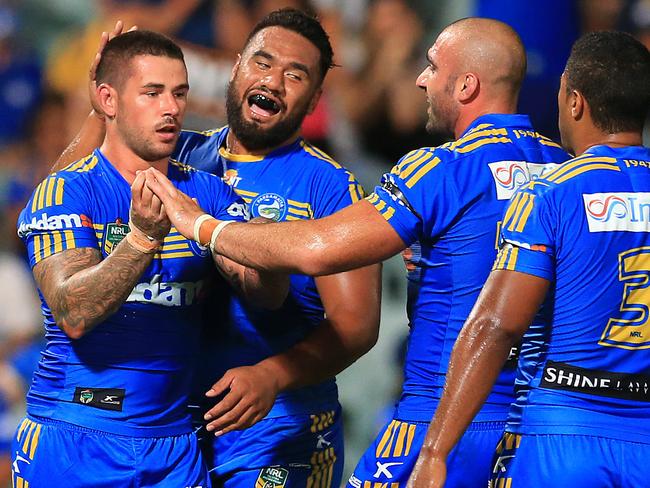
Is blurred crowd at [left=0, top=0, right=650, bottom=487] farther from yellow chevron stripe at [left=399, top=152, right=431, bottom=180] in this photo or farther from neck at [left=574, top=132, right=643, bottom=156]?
neck at [left=574, top=132, right=643, bottom=156]

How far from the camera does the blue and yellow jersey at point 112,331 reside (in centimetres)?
437

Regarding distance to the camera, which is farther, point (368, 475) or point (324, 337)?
point (324, 337)

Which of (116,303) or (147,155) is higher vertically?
(147,155)

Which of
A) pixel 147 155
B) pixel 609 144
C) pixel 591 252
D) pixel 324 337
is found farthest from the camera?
pixel 324 337

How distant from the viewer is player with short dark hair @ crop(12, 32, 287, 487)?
4.24 m

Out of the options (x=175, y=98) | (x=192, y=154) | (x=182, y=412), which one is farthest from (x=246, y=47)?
(x=182, y=412)

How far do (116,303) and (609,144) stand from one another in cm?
193

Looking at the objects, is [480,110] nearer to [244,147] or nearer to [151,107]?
[244,147]

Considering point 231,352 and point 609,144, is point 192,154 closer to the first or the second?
point 231,352

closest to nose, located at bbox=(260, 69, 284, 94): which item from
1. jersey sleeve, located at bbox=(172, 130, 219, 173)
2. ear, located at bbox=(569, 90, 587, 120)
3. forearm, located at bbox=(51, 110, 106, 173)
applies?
jersey sleeve, located at bbox=(172, 130, 219, 173)

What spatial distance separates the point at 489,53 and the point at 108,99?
5.39ft

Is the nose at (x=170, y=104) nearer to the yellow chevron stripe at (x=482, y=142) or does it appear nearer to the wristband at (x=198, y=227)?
the wristband at (x=198, y=227)

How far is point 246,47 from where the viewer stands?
5.54 meters

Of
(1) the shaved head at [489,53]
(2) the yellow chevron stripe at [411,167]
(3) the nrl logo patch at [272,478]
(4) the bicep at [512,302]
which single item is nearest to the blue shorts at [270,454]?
(3) the nrl logo patch at [272,478]
